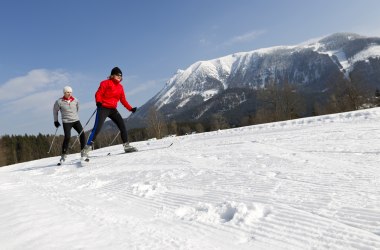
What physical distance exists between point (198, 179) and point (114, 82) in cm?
501

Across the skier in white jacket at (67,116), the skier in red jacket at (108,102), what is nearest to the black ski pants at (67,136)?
the skier in white jacket at (67,116)

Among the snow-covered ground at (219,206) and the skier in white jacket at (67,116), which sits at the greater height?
the skier in white jacket at (67,116)

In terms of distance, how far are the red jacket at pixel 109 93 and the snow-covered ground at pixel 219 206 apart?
315 cm

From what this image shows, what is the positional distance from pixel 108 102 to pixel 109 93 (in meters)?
0.24

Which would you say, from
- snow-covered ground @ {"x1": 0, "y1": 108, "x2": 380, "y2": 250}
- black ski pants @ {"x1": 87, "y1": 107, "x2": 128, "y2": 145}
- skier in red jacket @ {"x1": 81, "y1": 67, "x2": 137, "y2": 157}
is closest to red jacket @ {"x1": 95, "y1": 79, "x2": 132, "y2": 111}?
skier in red jacket @ {"x1": 81, "y1": 67, "x2": 137, "y2": 157}

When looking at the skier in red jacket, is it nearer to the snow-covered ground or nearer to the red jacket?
the red jacket

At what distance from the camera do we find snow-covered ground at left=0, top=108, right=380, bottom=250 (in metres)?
2.40

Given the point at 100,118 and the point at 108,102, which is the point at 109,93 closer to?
the point at 108,102

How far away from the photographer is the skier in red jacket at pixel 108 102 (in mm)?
8422

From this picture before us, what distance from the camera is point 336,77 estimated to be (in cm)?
4225

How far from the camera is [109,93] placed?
8.61m

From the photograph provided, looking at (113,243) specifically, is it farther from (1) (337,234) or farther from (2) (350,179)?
(2) (350,179)

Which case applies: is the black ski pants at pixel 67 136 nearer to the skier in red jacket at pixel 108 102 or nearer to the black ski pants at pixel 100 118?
the skier in red jacket at pixel 108 102

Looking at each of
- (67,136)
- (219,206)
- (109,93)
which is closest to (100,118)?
(109,93)
